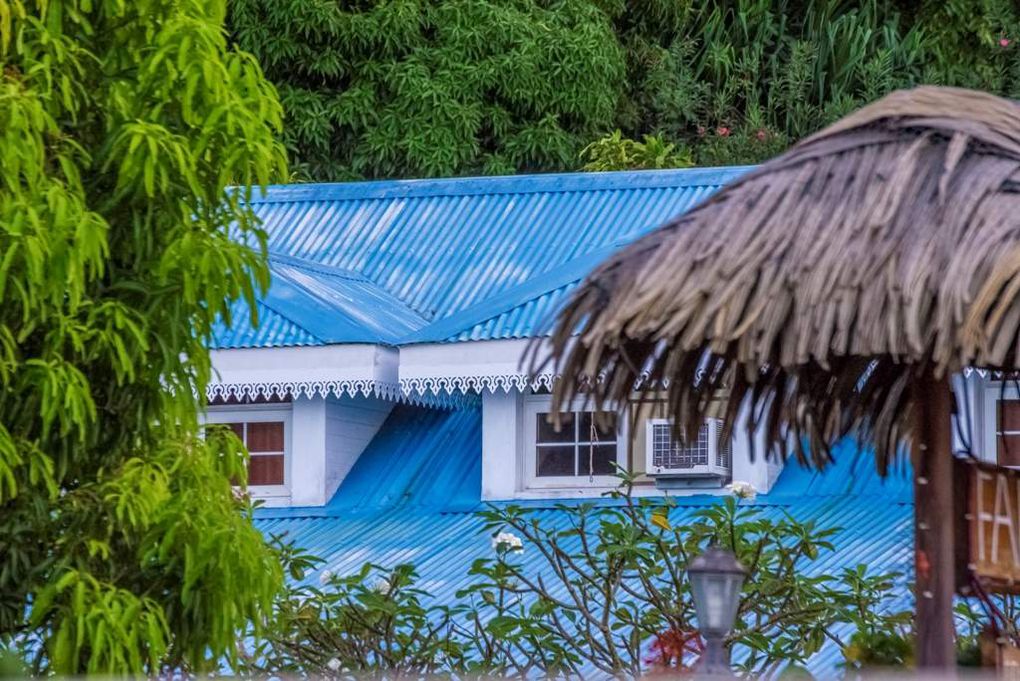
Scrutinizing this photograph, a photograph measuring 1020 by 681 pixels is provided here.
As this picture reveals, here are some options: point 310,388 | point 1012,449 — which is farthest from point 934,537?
point 310,388

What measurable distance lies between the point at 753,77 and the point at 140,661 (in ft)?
60.1

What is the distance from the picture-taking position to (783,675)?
7.84 meters

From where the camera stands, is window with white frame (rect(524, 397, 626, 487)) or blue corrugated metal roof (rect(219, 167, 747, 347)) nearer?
window with white frame (rect(524, 397, 626, 487))

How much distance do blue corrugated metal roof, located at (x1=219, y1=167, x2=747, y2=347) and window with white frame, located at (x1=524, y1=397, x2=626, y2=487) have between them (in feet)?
3.03

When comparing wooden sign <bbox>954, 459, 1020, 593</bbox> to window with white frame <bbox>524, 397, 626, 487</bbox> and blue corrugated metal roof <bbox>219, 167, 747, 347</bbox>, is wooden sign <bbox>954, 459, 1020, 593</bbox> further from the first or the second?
blue corrugated metal roof <bbox>219, 167, 747, 347</bbox>

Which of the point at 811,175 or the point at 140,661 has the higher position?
the point at 811,175

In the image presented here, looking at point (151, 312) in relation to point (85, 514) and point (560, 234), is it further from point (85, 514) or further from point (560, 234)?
point (560, 234)

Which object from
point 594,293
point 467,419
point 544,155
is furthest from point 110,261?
point 544,155

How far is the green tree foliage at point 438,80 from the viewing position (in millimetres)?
22094

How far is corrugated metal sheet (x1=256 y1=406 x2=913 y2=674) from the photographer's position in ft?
35.4

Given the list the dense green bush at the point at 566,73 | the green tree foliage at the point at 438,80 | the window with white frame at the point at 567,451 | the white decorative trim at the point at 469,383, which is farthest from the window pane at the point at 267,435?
the green tree foliage at the point at 438,80

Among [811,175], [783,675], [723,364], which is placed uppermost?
[811,175]

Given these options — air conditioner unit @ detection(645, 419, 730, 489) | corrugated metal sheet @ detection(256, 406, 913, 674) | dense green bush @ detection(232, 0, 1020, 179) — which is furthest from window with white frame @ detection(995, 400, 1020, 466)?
dense green bush @ detection(232, 0, 1020, 179)

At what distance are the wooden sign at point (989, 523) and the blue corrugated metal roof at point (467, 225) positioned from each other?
659cm
